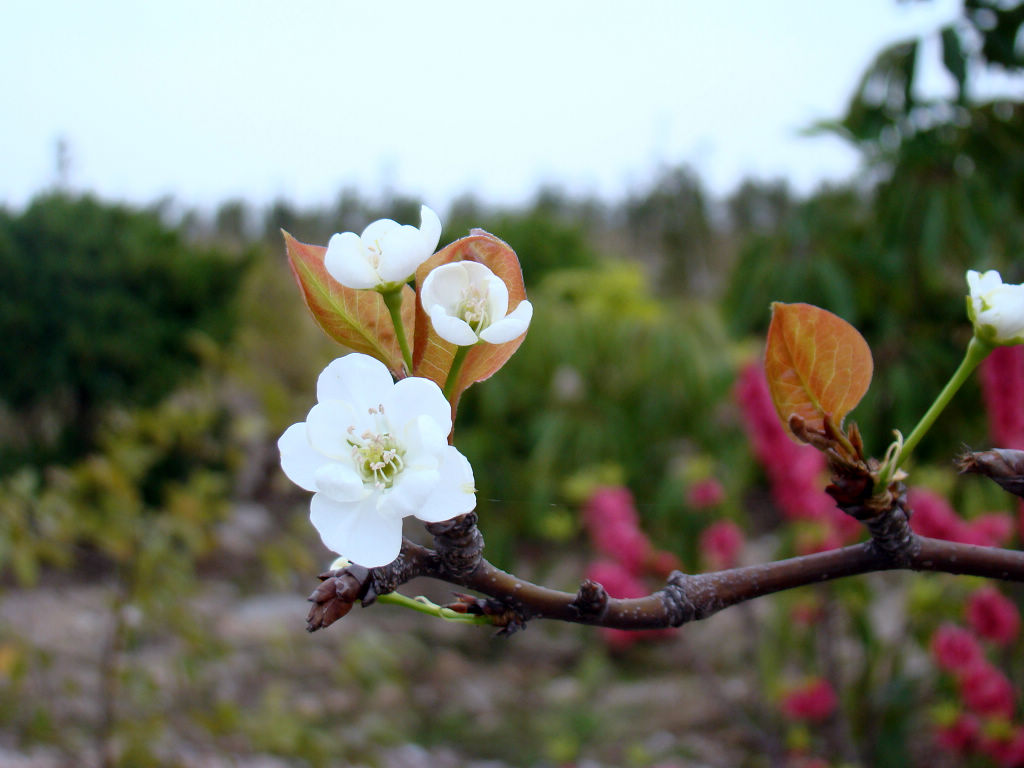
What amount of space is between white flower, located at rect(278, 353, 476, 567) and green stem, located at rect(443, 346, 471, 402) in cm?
2

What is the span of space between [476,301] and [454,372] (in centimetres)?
2

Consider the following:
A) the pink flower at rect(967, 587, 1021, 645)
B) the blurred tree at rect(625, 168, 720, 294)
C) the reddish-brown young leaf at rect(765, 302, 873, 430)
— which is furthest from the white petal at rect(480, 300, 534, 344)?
the blurred tree at rect(625, 168, 720, 294)

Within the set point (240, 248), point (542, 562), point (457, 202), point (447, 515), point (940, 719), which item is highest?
point (457, 202)

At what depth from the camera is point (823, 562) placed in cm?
30

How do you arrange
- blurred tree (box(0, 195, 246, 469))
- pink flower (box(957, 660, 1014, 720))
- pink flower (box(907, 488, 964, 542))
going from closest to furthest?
pink flower (box(907, 488, 964, 542)) < pink flower (box(957, 660, 1014, 720)) < blurred tree (box(0, 195, 246, 469))

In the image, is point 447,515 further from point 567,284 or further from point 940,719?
point 567,284

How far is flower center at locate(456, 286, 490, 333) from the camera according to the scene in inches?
10.5

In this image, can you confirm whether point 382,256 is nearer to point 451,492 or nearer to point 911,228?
point 451,492

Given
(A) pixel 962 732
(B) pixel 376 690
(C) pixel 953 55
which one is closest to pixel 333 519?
(C) pixel 953 55

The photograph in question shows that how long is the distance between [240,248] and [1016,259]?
289 cm

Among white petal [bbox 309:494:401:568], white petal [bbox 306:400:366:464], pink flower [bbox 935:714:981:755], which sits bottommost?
white petal [bbox 309:494:401:568]

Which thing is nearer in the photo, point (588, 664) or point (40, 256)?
point (588, 664)

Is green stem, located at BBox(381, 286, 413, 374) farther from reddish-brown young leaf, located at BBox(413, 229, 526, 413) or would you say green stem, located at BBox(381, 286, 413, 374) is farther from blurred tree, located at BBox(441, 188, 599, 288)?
blurred tree, located at BBox(441, 188, 599, 288)

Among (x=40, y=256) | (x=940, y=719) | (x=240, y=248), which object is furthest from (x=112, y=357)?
(x=940, y=719)
